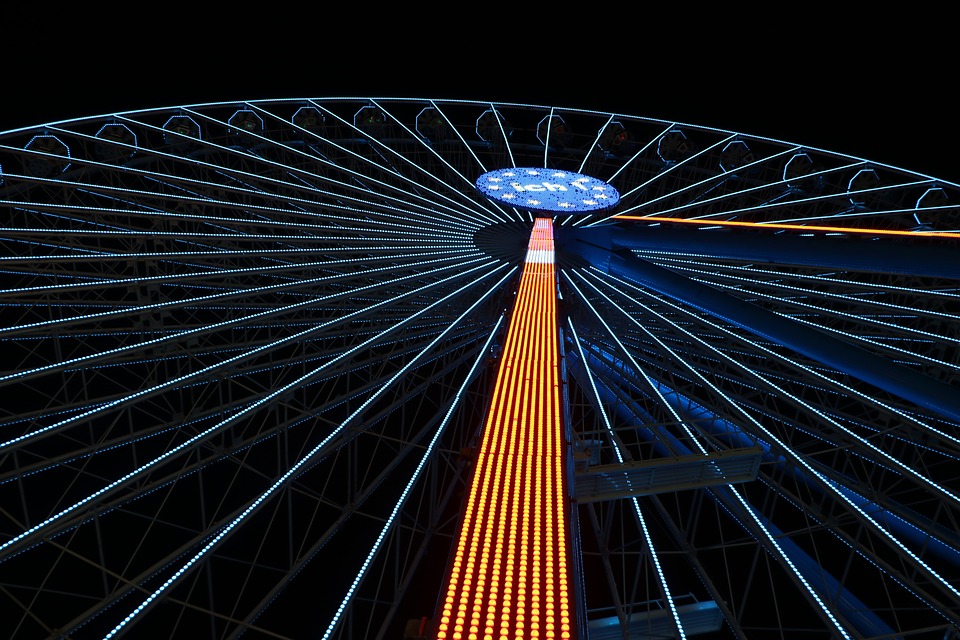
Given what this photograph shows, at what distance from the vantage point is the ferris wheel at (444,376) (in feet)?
43.2

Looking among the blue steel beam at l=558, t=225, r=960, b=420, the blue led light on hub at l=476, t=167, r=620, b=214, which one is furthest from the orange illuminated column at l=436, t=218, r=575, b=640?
the blue led light on hub at l=476, t=167, r=620, b=214

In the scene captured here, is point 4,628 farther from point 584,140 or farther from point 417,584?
point 584,140

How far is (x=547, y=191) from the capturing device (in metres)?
25.6

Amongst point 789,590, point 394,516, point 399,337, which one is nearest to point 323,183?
point 399,337

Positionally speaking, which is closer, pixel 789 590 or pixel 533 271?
pixel 533 271

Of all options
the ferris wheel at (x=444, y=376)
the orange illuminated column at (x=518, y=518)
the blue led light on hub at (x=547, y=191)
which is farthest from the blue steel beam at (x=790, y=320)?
the blue led light on hub at (x=547, y=191)

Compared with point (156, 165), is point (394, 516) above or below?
below

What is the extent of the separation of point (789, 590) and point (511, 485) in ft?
59.4

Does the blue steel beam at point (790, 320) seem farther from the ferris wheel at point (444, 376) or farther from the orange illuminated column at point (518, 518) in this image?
the orange illuminated column at point (518, 518)

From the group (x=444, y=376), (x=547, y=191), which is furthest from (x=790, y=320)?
(x=547, y=191)

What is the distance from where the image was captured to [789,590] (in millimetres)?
25469

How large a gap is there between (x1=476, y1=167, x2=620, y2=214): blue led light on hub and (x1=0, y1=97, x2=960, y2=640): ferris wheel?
20 centimetres

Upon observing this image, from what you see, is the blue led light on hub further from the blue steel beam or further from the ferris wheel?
the blue steel beam

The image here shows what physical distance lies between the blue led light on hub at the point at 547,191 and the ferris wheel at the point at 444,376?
20 centimetres
